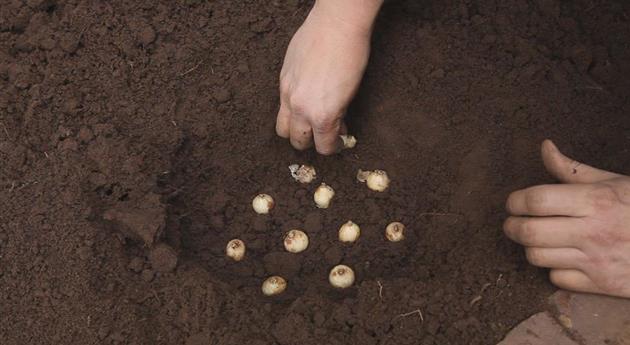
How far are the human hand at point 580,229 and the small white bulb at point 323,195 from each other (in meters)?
0.65

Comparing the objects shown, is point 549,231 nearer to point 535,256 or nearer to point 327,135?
point 535,256

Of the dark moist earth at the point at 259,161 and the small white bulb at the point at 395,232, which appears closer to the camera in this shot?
the dark moist earth at the point at 259,161

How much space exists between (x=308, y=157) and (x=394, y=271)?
0.50 m

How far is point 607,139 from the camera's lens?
2.12m

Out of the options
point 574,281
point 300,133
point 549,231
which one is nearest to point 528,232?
point 549,231

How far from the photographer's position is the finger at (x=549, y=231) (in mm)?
1679

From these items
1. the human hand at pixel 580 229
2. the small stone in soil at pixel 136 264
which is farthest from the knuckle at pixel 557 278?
the small stone in soil at pixel 136 264

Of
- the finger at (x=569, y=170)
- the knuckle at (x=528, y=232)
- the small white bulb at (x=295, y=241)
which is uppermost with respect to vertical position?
the finger at (x=569, y=170)

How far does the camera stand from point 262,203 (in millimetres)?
2203

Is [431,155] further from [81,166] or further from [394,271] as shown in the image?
[81,166]

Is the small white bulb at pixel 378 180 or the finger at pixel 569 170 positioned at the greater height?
the finger at pixel 569 170

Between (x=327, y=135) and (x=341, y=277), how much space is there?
433 millimetres

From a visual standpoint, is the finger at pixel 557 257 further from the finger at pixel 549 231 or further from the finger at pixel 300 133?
the finger at pixel 300 133

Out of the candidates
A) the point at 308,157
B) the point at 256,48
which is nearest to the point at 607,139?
the point at 308,157
